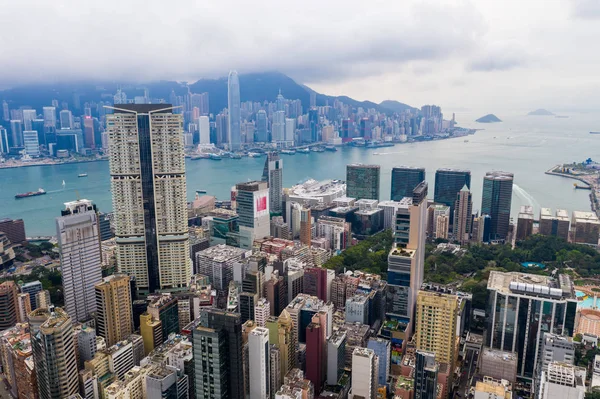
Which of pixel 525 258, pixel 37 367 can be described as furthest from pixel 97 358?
pixel 525 258

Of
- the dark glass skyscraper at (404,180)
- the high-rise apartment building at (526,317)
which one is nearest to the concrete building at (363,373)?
the high-rise apartment building at (526,317)

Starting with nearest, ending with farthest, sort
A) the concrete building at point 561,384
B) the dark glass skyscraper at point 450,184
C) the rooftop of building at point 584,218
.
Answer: the concrete building at point 561,384
the rooftop of building at point 584,218
the dark glass skyscraper at point 450,184

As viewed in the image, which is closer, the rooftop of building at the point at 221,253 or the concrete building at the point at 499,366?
the concrete building at the point at 499,366

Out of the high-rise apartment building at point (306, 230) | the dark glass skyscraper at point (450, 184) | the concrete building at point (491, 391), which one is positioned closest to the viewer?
the concrete building at point (491, 391)

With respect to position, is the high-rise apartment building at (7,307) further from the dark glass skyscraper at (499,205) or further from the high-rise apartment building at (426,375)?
the dark glass skyscraper at (499,205)

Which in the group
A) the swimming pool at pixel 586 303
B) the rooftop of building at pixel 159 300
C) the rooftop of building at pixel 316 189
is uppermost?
the rooftop of building at pixel 316 189

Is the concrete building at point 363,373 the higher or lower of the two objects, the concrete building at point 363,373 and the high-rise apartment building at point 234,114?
the lower

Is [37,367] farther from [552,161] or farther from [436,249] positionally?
[552,161]

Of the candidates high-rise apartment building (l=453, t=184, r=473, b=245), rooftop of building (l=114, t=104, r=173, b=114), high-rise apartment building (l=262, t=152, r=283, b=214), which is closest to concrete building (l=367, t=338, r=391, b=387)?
rooftop of building (l=114, t=104, r=173, b=114)
